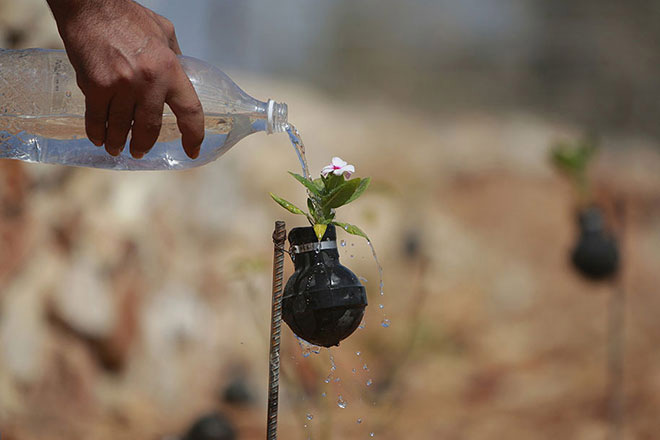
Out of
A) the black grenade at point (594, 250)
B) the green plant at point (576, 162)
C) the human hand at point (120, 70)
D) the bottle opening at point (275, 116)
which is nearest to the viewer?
the human hand at point (120, 70)

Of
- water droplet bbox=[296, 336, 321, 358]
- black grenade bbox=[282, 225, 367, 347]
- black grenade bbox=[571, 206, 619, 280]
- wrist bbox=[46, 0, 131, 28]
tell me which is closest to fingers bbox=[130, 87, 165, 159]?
wrist bbox=[46, 0, 131, 28]

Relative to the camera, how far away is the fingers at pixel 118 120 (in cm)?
106

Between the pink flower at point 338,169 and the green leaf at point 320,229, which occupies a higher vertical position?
the pink flower at point 338,169

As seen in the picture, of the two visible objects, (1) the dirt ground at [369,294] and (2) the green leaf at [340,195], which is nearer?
(2) the green leaf at [340,195]

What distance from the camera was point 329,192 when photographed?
1316 millimetres

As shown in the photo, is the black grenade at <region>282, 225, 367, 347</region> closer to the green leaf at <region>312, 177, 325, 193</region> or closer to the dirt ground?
the green leaf at <region>312, 177, 325, 193</region>

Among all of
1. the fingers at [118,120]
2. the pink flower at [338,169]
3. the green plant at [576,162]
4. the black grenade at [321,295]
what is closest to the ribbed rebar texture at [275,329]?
the black grenade at [321,295]

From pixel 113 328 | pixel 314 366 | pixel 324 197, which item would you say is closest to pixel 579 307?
pixel 314 366

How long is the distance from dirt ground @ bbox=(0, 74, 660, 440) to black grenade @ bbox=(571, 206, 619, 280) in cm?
110

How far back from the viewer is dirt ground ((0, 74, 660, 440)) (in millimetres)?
4848

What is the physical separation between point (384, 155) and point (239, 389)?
584 centimetres

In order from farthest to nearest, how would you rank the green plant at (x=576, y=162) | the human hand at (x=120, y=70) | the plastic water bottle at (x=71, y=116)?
1. the green plant at (x=576, y=162)
2. the plastic water bottle at (x=71, y=116)
3. the human hand at (x=120, y=70)

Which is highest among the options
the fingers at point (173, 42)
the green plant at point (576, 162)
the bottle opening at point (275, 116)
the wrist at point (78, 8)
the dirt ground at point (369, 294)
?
the green plant at point (576, 162)

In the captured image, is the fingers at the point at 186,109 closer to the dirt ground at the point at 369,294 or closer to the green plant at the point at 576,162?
the dirt ground at the point at 369,294
